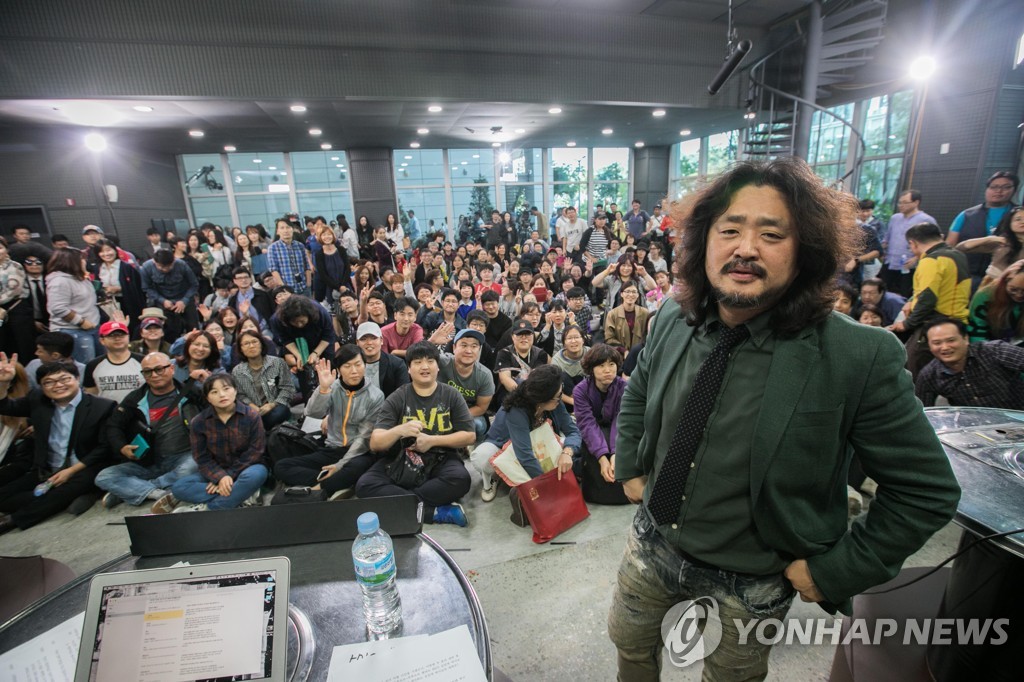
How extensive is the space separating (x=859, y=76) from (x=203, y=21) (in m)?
9.62

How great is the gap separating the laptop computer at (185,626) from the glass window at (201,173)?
12738 millimetres

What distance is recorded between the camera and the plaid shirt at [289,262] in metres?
5.52

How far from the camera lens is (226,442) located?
9.29ft

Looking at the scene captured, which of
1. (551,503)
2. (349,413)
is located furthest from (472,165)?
(551,503)

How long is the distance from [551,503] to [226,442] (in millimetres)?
2104

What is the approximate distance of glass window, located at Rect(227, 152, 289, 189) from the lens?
35.7 ft

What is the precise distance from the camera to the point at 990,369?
7.97ft

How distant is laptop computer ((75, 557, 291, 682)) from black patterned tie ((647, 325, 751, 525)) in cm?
91

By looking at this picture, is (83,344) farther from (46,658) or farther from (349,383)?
(46,658)

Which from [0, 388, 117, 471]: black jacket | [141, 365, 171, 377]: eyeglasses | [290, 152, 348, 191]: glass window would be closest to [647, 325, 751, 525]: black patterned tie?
[141, 365, 171, 377]: eyeglasses

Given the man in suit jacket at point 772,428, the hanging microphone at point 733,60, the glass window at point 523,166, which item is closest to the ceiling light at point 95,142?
the glass window at point 523,166

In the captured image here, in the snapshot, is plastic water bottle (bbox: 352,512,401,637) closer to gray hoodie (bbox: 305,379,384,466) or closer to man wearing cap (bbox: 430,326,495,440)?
gray hoodie (bbox: 305,379,384,466)

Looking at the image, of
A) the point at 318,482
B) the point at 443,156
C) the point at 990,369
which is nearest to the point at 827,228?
the point at 990,369

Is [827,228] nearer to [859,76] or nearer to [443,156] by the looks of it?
[859,76]
